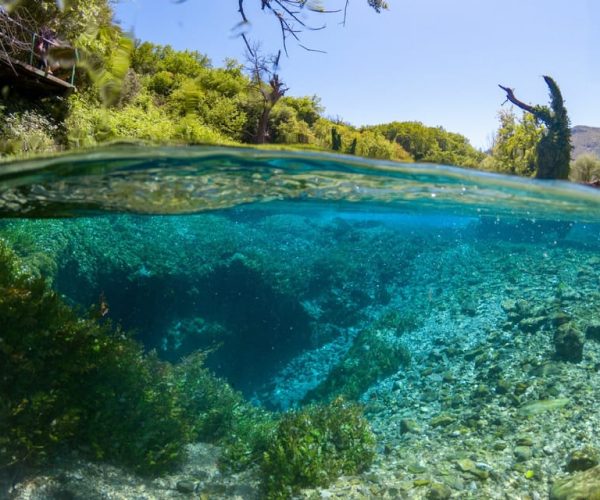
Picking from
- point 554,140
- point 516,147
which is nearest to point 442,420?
point 554,140

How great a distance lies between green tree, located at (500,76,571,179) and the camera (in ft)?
41.7

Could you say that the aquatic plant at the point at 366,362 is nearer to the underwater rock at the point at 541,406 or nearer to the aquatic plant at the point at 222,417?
the aquatic plant at the point at 222,417

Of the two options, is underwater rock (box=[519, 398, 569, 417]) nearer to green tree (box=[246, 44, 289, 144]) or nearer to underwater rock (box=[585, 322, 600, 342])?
underwater rock (box=[585, 322, 600, 342])

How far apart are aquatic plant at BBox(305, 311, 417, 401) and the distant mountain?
6868 millimetres

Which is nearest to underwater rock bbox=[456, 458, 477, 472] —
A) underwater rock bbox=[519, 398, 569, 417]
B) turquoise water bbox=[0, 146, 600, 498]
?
turquoise water bbox=[0, 146, 600, 498]

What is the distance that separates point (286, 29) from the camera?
859cm

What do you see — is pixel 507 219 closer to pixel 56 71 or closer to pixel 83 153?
pixel 83 153

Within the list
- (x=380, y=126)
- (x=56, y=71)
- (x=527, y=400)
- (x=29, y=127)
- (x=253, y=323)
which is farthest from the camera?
(x=380, y=126)

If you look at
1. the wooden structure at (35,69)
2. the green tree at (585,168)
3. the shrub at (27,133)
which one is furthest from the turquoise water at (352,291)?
the wooden structure at (35,69)

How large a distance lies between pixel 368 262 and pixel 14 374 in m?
10.4

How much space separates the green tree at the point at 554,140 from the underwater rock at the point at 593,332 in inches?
156

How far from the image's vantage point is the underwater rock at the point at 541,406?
30.4ft

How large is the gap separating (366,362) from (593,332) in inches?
214

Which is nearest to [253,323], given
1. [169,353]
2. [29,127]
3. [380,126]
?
[169,353]
